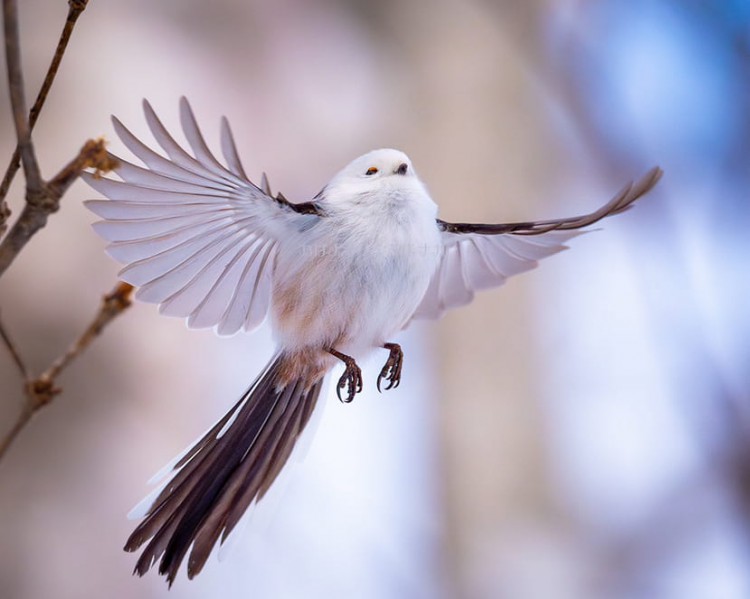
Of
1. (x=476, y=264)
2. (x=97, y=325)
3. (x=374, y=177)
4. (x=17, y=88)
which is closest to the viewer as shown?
(x=17, y=88)

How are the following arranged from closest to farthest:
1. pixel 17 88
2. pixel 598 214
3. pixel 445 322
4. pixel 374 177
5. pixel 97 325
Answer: pixel 17 88 → pixel 97 325 → pixel 598 214 → pixel 374 177 → pixel 445 322

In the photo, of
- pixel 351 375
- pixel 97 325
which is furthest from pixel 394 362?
pixel 97 325

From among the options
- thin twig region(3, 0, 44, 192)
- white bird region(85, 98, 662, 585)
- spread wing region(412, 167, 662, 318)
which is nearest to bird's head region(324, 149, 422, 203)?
white bird region(85, 98, 662, 585)

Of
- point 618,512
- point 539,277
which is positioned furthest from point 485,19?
point 618,512

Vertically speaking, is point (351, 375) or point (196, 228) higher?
point (196, 228)

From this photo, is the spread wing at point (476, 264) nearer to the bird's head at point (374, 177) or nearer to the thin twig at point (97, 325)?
the bird's head at point (374, 177)

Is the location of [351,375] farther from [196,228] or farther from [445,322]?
[445,322]

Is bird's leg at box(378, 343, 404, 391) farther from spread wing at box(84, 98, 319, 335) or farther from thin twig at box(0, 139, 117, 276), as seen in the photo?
thin twig at box(0, 139, 117, 276)

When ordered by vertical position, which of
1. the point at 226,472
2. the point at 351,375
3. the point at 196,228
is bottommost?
the point at 226,472

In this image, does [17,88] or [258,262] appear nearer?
[17,88]
